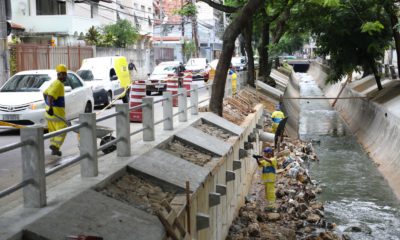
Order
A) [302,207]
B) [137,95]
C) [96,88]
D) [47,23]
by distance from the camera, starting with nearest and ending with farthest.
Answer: [302,207] → [137,95] → [96,88] → [47,23]

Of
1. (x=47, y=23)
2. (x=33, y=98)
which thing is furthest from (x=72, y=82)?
(x=47, y=23)

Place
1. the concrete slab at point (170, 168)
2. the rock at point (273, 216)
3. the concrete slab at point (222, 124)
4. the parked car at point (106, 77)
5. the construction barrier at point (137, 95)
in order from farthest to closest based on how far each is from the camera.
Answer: the parked car at point (106, 77)
the construction barrier at point (137, 95)
the concrete slab at point (222, 124)
the rock at point (273, 216)
the concrete slab at point (170, 168)

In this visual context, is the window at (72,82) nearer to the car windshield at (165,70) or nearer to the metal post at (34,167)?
the metal post at (34,167)

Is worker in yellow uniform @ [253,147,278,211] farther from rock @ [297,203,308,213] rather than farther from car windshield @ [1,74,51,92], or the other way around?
car windshield @ [1,74,51,92]

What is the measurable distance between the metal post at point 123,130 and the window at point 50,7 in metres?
30.6

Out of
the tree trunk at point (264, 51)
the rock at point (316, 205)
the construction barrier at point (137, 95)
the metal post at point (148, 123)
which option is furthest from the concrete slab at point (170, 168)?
the tree trunk at point (264, 51)

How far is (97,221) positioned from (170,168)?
280cm

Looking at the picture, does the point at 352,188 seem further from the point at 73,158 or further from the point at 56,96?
the point at 73,158

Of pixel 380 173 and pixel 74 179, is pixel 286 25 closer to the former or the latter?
pixel 380 173

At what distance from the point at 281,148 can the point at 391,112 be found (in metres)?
3.95

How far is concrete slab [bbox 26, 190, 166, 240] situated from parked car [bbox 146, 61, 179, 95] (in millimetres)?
20846

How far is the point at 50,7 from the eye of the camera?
37000 millimetres

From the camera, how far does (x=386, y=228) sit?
11.2 metres

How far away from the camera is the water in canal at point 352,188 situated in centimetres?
1164
